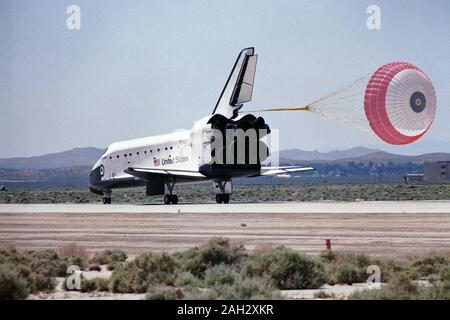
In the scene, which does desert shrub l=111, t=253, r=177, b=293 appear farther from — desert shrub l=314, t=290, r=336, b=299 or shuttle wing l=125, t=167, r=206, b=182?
shuttle wing l=125, t=167, r=206, b=182

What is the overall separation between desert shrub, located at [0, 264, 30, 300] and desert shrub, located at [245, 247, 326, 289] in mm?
4953

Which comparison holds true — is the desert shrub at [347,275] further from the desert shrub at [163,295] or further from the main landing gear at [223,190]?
the main landing gear at [223,190]

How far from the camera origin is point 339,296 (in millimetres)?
16672

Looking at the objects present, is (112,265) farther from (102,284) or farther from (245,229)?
(245,229)

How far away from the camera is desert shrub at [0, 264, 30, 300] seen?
15938mm

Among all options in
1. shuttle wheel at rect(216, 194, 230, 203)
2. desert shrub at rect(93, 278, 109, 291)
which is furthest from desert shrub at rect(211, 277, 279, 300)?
shuttle wheel at rect(216, 194, 230, 203)

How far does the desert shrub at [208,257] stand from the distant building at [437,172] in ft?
554

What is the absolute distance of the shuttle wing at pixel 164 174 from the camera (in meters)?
57.0

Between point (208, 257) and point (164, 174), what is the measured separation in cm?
3659

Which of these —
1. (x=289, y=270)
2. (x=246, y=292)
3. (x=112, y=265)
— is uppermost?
(x=246, y=292)

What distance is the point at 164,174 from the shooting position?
57.4 m

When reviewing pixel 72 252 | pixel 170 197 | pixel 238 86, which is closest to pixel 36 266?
Result: pixel 72 252

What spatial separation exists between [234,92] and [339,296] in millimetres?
38163

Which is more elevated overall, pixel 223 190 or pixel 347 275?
pixel 223 190
